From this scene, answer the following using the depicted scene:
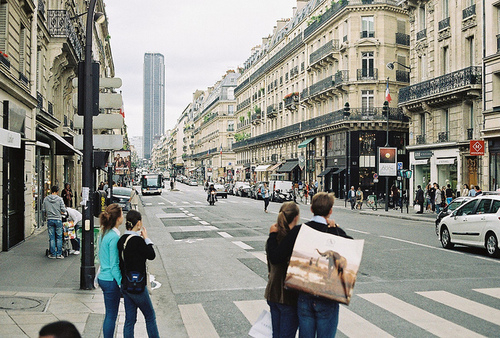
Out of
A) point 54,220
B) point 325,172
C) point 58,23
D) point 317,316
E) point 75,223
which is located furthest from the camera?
point 325,172

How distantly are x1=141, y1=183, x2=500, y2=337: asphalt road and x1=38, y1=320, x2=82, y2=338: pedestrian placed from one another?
4.31 meters

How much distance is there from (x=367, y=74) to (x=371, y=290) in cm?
3994

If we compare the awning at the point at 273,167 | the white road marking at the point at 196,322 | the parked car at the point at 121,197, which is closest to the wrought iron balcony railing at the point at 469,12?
the parked car at the point at 121,197

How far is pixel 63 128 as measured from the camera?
92.1ft

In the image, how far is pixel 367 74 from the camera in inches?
1848

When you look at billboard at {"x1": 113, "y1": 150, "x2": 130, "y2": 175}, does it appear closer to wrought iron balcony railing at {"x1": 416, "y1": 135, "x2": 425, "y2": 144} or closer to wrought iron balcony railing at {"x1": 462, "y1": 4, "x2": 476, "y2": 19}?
wrought iron balcony railing at {"x1": 416, "y1": 135, "x2": 425, "y2": 144}

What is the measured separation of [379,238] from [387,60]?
3295 centimetres

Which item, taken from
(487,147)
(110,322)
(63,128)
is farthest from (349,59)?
(110,322)

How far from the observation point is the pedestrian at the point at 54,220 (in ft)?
40.8

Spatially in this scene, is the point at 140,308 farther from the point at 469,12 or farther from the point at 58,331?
the point at 469,12

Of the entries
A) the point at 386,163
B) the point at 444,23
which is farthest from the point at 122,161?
the point at 444,23

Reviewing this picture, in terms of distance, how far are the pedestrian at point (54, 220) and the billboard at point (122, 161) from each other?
17.8m

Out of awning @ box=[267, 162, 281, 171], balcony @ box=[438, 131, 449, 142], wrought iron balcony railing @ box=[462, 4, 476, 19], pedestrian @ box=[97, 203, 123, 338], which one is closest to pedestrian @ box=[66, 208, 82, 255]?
pedestrian @ box=[97, 203, 123, 338]

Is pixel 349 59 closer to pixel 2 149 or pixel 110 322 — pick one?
pixel 2 149
